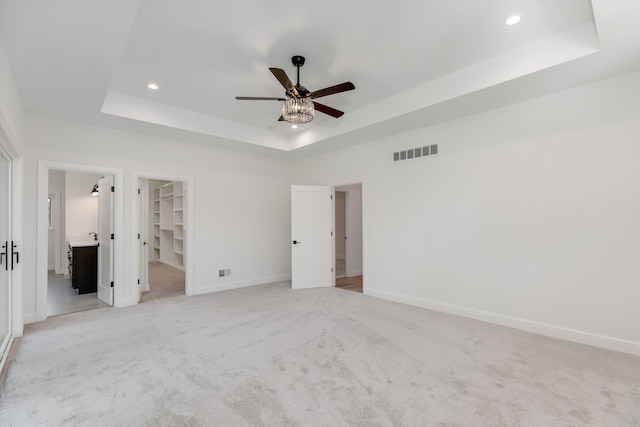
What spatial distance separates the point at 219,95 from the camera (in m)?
4.03

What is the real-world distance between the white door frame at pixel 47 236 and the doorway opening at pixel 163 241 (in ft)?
2.00

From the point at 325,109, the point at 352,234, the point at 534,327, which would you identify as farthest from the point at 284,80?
the point at 352,234

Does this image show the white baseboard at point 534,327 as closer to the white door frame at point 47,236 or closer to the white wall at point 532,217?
the white wall at point 532,217

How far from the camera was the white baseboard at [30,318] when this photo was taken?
12.3 ft

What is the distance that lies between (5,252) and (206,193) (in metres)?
2.76

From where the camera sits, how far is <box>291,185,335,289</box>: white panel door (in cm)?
579

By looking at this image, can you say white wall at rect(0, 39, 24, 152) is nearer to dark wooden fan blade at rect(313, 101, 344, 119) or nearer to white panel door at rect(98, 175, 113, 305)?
white panel door at rect(98, 175, 113, 305)

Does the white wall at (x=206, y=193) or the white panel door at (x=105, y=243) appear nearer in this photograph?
the white wall at (x=206, y=193)

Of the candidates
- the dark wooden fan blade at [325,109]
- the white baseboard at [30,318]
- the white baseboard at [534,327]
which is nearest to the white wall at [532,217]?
the white baseboard at [534,327]

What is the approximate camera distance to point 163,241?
8.88 m

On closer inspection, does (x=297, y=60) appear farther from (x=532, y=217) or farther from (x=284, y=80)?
(x=532, y=217)

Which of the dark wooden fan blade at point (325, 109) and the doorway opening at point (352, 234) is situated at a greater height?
the dark wooden fan blade at point (325, 109)

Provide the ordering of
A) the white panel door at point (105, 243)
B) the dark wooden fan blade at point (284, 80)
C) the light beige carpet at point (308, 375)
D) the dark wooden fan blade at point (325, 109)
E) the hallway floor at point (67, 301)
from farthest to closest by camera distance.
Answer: the white panel door at point (105, 243) < the hallway floor at point (67, 301) < the dark wooden fan blade at point (325, 109) < the dark wooden fan blade at point (284, 80) < the light beige carpet at point (308, 375)

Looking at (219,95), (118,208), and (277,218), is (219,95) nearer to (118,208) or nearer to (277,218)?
(118,208)
